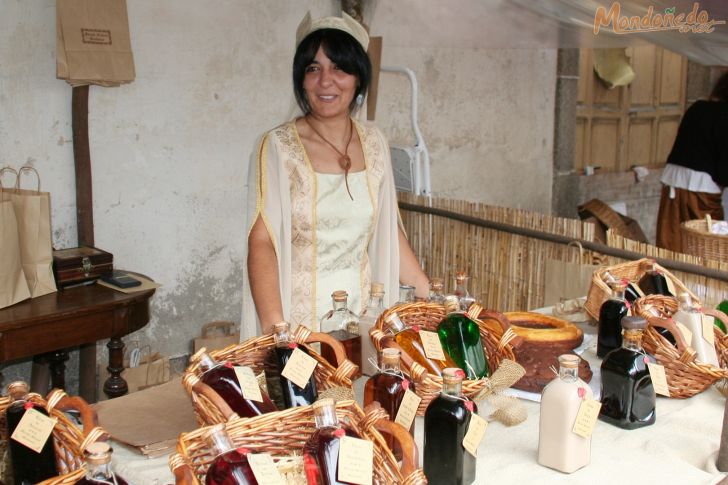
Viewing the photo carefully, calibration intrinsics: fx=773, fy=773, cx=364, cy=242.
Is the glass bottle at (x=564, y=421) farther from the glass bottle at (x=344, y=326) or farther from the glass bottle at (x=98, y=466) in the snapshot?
the glass bottle at (x=98, y=466)

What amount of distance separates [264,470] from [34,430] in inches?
18.1

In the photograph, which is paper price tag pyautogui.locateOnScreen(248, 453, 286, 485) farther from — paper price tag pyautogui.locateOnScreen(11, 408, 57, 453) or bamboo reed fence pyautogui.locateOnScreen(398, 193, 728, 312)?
bamboo reed fence pyautogui.locateOnScreen(398, 193, 728, 312)

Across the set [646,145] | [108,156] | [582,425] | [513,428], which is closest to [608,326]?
[513,428]

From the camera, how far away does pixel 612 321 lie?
7.34 ft

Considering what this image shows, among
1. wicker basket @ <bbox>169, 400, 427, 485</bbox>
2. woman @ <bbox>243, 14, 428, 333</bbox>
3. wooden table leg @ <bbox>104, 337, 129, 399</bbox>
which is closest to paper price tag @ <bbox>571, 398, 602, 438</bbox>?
wicker basket @ <bbox>169, 400, 427, 485</bbox>

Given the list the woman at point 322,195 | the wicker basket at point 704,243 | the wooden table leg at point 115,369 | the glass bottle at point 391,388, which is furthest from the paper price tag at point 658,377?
the wooden table leg at point 115,369

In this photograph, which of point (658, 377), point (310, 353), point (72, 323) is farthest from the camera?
point (72, 323)

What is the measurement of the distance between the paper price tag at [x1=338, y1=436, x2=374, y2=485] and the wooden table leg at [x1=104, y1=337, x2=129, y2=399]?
233cm

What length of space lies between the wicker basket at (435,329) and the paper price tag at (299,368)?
0.52 ft

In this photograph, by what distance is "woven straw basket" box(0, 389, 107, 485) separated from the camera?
52.2 inches

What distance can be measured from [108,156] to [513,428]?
2762 millimetres

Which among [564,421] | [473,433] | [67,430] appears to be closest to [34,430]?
[67,430]

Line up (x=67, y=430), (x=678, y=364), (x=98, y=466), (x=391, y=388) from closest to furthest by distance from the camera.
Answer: (x=98, y=466) → (x=67, y=430) → (x=391, y=388) → (x=678, y=364)

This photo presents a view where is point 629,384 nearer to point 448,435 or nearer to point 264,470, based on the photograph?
point 448,435
